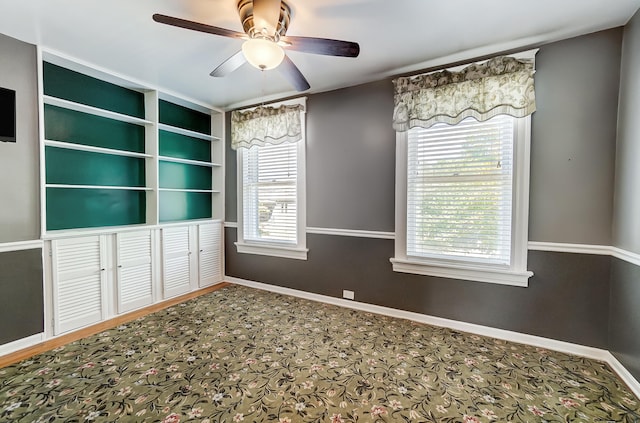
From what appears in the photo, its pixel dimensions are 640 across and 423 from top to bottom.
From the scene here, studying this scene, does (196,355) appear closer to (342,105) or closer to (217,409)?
(217,409)

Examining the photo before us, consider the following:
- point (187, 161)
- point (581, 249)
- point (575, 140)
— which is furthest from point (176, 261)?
point (575, 140)

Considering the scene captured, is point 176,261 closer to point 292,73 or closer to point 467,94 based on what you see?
point 292,73

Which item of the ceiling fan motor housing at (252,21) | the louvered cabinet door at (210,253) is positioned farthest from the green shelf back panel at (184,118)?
the ceiling fan motor housing at (252,21)

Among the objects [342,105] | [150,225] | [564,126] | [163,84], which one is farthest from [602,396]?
[163,84]

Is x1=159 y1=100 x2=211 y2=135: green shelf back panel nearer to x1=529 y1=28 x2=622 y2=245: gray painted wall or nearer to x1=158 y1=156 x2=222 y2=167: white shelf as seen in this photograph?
Answer: x1=158 y1=156 x2=222 y2=167: white shelf

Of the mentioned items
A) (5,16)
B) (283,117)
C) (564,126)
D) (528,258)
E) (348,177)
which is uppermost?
(5,16)

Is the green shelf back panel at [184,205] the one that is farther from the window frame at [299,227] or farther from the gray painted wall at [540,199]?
the gray painted wall at [540,199]

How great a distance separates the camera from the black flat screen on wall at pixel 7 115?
2244 millimetres

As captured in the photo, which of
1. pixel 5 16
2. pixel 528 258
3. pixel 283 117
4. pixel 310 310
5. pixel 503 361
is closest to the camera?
pixel 5 16

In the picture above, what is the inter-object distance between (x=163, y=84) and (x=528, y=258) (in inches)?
166

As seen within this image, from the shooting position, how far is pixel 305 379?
6.61 feet

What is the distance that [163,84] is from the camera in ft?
10.9

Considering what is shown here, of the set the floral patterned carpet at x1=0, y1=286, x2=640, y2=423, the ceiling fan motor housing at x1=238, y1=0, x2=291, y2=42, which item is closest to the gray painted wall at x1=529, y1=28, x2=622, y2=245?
the floral patterned carpet at x1=0, y1=286, x2=640, y2=423

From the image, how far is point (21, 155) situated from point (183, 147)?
1727 mm
